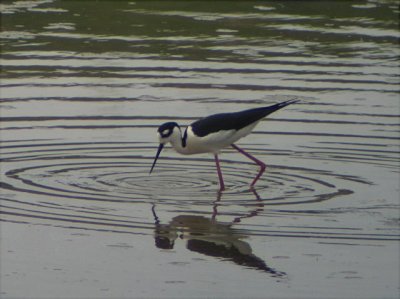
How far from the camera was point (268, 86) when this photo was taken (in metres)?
18.4

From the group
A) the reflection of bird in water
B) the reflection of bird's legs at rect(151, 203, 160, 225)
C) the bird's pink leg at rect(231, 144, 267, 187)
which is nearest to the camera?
the reflection of bird in water

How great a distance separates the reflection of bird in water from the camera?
1038 cm

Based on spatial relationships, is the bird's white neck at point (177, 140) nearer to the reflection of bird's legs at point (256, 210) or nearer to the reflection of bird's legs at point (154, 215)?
the reflection of bird's legs at point (256, 210)

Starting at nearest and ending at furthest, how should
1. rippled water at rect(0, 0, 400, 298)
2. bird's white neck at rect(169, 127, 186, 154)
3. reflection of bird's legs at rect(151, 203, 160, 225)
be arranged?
rippled water at rect(0, 0, 400, 298), reflection of bird's legs at rect(151, 203, 160, 225), bird's white neck at rect(169, 127, 186, 154)

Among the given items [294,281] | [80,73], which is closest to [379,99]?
[80,73]

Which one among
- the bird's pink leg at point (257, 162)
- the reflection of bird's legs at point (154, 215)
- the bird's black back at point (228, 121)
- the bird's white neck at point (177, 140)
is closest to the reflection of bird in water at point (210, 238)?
the reflection of bird's legs at point (154, 215)

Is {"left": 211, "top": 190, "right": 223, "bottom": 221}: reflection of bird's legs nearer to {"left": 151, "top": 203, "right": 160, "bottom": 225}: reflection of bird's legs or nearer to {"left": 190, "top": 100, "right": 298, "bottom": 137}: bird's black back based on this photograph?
{"left": 151, "top": 203, "right": 160, "bottom": 225}: reflection of bird's legs

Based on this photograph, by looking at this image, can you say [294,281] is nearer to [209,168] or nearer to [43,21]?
[209,168]

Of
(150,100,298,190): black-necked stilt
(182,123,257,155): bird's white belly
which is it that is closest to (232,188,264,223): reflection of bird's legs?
(150,100,298,190): black-necked stilt

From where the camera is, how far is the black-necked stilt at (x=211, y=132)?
13.4 m

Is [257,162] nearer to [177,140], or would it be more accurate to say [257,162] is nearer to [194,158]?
[177,140]

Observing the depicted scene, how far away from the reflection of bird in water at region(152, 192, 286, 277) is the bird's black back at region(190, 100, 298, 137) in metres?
1.71

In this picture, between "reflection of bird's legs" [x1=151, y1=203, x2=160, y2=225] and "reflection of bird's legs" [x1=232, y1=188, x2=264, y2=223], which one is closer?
"reflection of bird's legs" [x1=151, y1=203, x2=160, y2=225]

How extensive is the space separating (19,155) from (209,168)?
6.86ft
